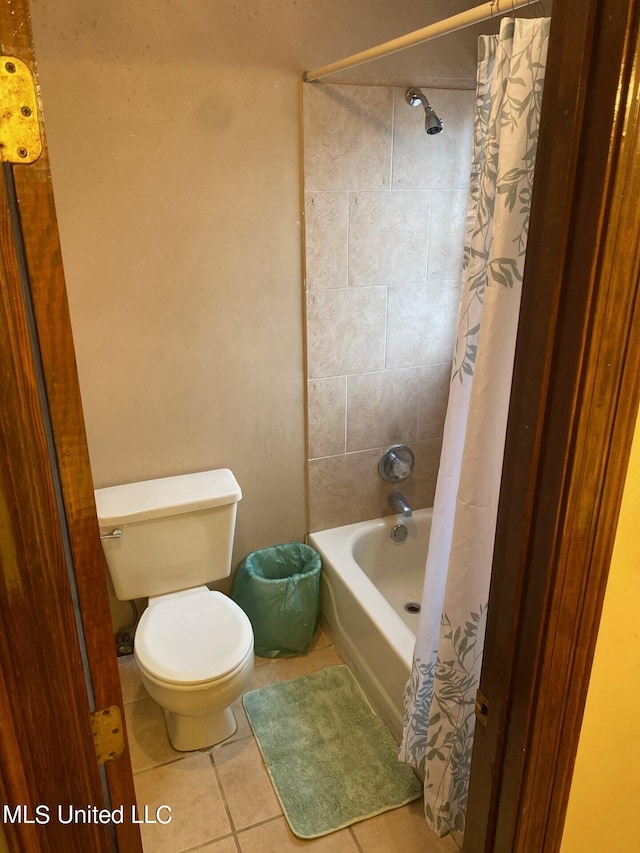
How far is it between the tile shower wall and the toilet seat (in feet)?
2.00

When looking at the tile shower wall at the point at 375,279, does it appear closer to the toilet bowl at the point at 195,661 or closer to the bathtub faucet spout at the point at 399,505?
the bathtub faucet spout at the point at 399,505

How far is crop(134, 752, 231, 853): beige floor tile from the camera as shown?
1805 millimetres

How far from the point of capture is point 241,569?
8.14ft

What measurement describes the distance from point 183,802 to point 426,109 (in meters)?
2.25

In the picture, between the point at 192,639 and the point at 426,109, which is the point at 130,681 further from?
the point at 426,109

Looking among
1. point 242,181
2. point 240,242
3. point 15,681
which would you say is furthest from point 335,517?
point 15,681

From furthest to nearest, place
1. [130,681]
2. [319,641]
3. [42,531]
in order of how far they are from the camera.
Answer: [319,641] < [130,681] < [42,531]

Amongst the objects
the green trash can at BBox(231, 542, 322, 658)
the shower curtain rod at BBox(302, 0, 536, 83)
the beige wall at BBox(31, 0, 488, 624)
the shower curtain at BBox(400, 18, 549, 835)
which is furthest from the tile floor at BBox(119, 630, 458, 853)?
the shower curtain rod at BBox(302, 0, 536, 83)

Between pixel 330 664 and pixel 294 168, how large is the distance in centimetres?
179

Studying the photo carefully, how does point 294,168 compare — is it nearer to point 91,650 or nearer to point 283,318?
point 283,318

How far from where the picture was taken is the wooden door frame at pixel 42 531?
632 mm

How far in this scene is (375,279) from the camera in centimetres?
232

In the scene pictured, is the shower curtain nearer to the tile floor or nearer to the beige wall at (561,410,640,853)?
the tile floor

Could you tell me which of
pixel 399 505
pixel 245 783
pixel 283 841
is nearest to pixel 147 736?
pixel 245 783
